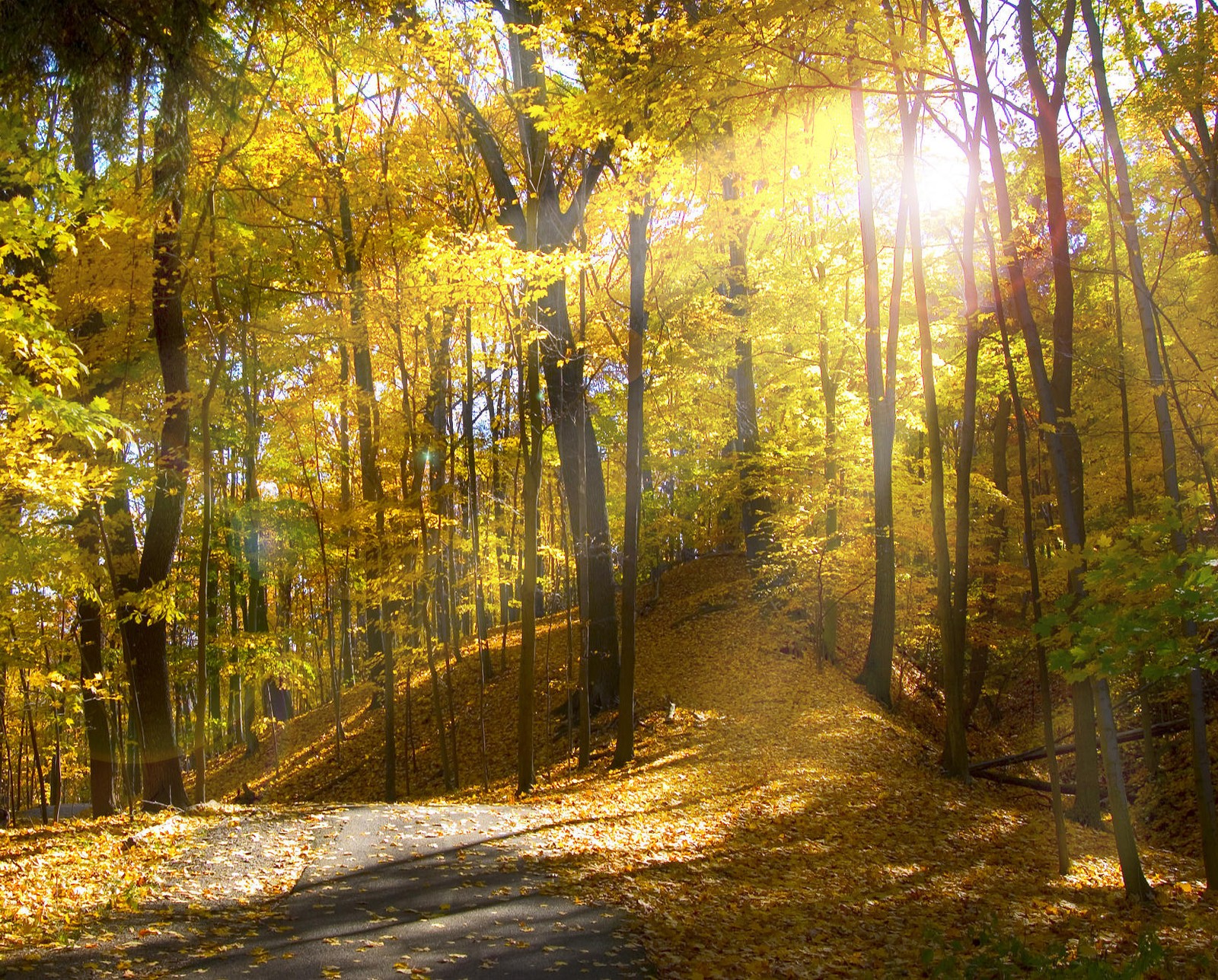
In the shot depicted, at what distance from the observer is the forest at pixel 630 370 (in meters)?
6.46

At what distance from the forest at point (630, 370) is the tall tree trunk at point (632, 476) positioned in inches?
2.6

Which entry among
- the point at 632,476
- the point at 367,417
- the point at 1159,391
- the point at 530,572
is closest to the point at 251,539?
the point at 367,417

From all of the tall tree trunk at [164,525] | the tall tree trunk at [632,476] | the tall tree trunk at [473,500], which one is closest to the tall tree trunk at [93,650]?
the tall tree trunk at [164,525]

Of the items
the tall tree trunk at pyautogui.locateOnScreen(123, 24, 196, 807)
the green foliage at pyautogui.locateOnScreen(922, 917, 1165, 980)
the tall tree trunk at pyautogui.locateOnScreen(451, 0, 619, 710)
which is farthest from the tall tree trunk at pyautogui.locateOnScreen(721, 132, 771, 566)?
the green foliage at pyautogui.locateOnScreen(922, 917, 1165, 980)

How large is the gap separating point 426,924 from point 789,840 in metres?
4.37

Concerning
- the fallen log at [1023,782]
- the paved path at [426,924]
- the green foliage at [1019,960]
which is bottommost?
the fallen log at [1023,782]

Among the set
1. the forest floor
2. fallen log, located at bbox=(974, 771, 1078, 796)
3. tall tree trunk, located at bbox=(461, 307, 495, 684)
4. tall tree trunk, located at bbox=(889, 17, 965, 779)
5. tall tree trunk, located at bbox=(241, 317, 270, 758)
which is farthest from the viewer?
tall tree trunk, located at bbox=(241, 317, 270, 758)

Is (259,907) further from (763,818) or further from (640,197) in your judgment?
→ (640,197)

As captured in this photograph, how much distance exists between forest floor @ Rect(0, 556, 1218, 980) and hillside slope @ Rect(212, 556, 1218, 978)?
1.2 inches

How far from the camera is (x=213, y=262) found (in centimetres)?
1054

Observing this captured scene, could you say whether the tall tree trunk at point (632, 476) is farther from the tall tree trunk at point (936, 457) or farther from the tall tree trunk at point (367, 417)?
the tall tree trunk at point (367, 417)

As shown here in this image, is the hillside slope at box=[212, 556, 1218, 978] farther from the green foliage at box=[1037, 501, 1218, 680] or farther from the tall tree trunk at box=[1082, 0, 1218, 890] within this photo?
the green foliage at box=[1037, 501, 1218, 680]

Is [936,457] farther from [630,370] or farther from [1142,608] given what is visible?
[1142,608]

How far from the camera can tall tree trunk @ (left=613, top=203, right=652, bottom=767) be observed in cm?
1072
